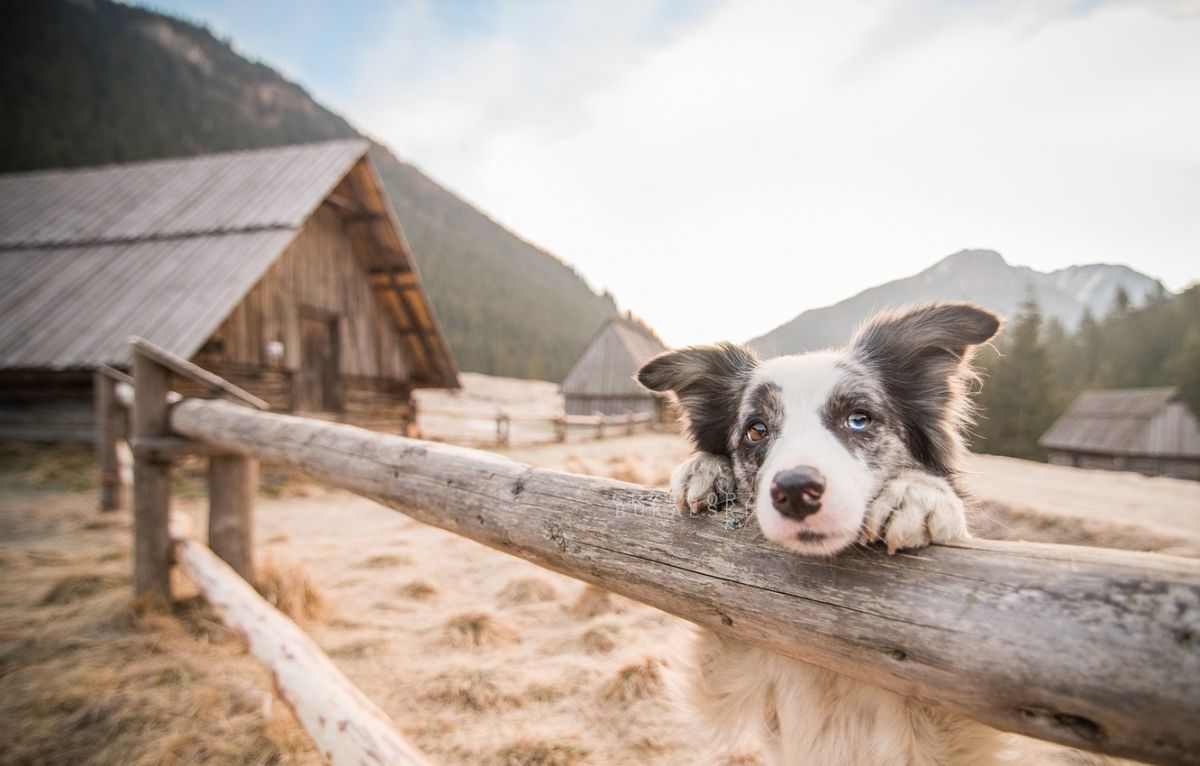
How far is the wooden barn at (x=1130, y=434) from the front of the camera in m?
25.2

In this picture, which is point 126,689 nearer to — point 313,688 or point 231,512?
point 231,512

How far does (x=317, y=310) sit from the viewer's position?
12242 millimetres

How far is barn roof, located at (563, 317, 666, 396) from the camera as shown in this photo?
2972cm

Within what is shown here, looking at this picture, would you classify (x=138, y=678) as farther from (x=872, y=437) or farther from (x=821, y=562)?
(x=872, y=437)

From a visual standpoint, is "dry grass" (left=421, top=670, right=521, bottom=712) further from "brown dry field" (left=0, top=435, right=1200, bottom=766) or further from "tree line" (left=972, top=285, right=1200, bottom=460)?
"tree line" (left=972, top=285, right=1200, bottom=460)

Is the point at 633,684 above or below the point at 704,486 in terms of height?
below

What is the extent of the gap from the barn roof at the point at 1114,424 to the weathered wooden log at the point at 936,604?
36344 mm

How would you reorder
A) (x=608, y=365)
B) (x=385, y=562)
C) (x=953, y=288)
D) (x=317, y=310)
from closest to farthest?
(x=953, y=288)
(x=385, y=562)
(x=317, y=310)
(x=608, y=365)

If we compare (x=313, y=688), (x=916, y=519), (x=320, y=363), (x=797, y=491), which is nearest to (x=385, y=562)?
(x=313, y=688)

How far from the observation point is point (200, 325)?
8883mm

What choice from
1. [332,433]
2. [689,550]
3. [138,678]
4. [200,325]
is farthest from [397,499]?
[200,325]

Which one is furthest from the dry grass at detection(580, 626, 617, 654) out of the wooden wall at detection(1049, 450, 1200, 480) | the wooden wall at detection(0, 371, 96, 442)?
the wooden wall at detection(1049, 450, 1200, 480)

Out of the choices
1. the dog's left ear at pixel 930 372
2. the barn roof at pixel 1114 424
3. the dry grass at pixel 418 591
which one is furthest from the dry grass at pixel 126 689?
the barn roof at pixel 1114 424

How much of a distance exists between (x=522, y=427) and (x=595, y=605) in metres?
22.3
